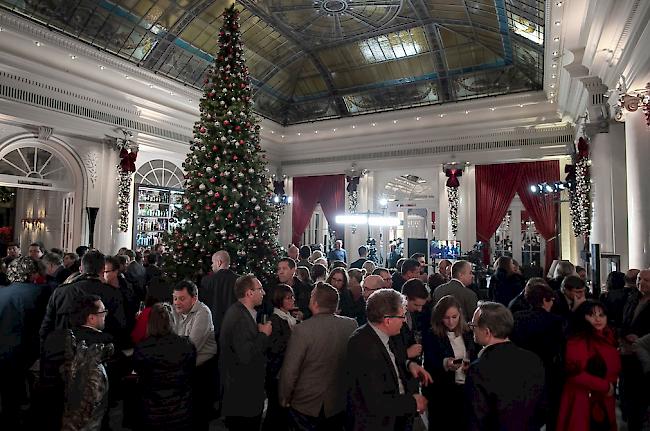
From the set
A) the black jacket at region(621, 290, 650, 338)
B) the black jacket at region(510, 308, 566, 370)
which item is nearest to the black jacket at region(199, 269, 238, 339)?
the black jacket at region(510, 308, 566, 370)

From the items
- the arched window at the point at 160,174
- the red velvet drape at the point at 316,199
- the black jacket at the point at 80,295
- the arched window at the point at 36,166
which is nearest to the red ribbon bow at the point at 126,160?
the arched window at the point at 160,174

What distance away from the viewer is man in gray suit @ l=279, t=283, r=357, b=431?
8.55 feet

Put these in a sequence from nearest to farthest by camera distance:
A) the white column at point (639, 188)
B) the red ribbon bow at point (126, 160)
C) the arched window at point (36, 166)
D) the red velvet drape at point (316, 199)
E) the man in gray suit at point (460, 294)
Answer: the man in gray suit at point (460, 294) < the white column at point (639, 188) < the arched window at point (36, 166) < the red ribbon bow at point (126, 160) < the red velvet drape at point (316, 199)

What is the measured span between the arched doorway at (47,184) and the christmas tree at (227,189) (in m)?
4.11

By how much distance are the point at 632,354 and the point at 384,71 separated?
34.4 feet

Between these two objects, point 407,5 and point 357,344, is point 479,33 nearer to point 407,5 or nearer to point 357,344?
point 407,5

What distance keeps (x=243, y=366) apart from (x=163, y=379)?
0.53 meters

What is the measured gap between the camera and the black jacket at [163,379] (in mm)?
2682

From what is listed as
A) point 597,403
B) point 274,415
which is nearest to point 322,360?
point 274,415

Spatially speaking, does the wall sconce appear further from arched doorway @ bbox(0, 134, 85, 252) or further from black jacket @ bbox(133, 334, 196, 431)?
black jacket @ bbox(133, 334, 196, 431)

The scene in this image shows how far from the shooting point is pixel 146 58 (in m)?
9.90

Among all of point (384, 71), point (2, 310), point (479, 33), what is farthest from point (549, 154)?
point (2, 310)

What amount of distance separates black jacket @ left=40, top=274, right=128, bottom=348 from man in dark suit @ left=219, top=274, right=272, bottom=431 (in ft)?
4.05

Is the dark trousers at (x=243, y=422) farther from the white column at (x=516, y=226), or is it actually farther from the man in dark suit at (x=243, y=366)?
the white column at (x=516, y=226)
